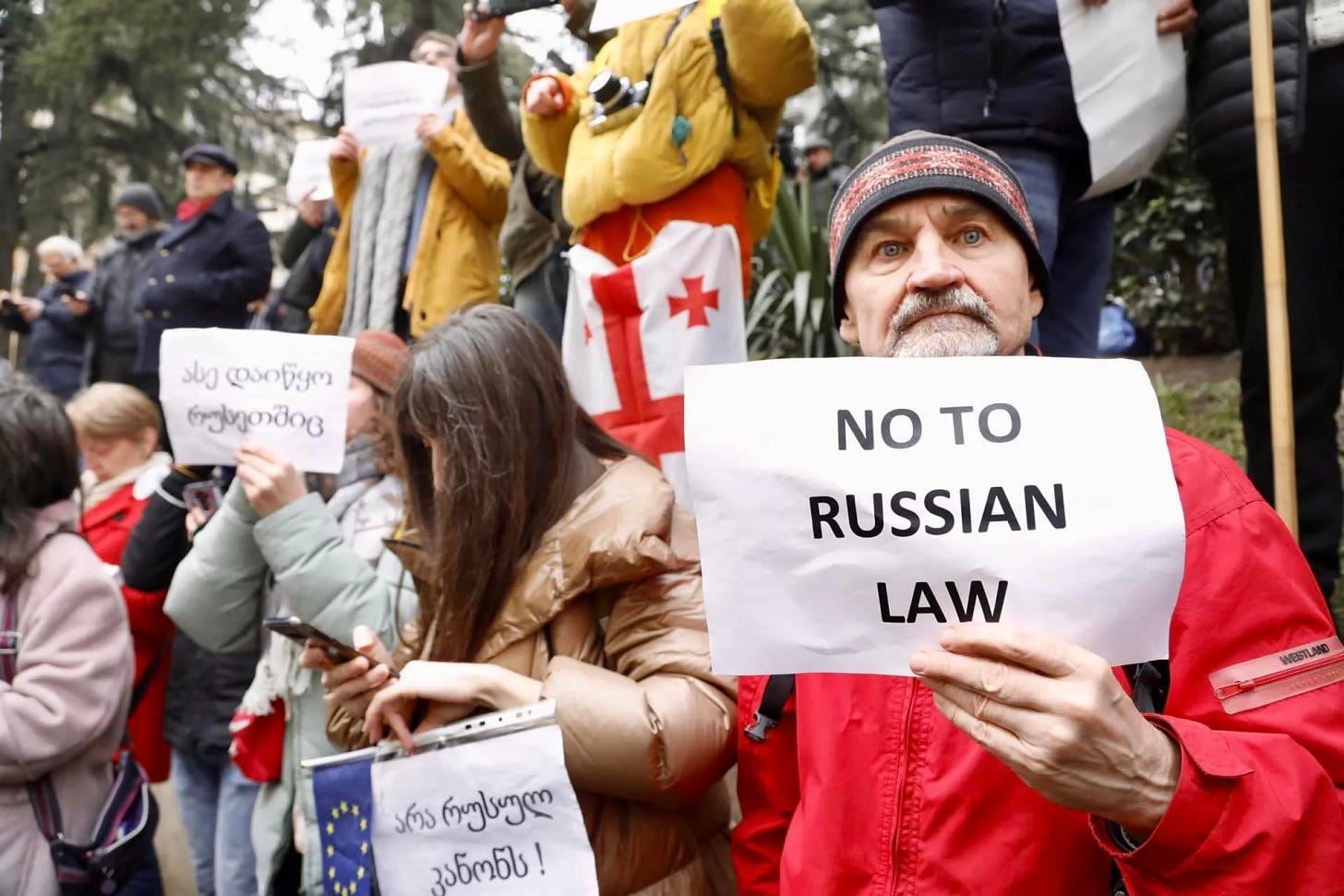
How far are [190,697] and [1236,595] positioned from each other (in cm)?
330

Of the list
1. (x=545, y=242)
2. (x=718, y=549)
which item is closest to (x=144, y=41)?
(x=545, y=242)

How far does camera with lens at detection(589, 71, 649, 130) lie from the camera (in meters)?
4.20

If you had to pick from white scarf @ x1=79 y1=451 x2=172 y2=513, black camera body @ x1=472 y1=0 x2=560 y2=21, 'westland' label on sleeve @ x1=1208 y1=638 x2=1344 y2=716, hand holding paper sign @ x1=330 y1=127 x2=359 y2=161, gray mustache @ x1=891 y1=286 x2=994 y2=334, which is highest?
black camera body @ x1=472 y1=0 x2=560 y2=21

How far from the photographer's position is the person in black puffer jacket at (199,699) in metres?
3.77

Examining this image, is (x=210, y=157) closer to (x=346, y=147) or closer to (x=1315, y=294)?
(x=346, y=147)

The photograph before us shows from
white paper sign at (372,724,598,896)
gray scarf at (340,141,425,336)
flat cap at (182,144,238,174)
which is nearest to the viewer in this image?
white paper sign at (372,724,598,896)

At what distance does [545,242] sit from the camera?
16.6 feet

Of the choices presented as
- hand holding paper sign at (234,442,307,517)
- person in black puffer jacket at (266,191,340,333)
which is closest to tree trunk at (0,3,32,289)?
person in black puffer jacket at (266,191,340,333)

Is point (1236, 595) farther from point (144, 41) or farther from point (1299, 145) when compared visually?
point (144, 41)

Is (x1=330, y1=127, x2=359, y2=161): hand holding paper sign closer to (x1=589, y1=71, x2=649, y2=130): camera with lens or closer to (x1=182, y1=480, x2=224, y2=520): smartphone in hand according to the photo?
(x1=589, y1=71, x2=649, y2=130): camera with lens

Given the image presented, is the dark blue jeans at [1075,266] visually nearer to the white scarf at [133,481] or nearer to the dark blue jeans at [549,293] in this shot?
the dark blue jeans at [549,293]

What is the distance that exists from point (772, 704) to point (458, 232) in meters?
3.84

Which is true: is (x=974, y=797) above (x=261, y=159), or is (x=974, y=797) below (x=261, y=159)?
above

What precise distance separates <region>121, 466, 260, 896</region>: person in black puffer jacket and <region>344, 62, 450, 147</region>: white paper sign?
2.15 m
